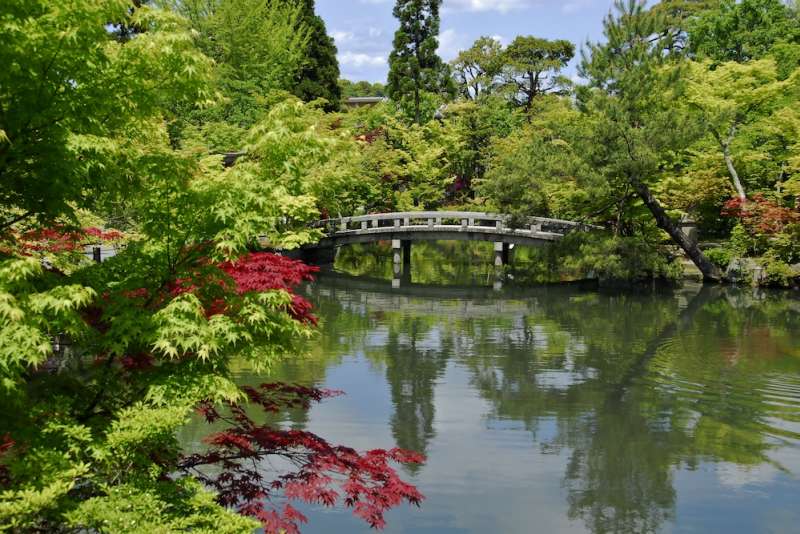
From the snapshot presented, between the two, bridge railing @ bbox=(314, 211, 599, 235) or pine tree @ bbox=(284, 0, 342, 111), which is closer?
bridge railing @ bbox=(314, 211, 599, 235)

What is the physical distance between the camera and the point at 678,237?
22.7 metres

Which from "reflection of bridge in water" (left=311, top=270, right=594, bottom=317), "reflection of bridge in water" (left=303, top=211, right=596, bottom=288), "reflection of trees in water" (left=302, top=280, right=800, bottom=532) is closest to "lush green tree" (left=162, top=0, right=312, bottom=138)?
"reflection of bridge in water" (left=303, top=211, right=596, bottom=288)

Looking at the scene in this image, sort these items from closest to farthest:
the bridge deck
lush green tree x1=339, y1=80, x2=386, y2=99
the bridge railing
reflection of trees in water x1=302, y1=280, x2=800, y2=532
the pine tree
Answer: reflection of trees in water x1=302, y1=280, x2=800, y2=532, the bridge railing, the bridge deck, the pine tree, lush green tree x1=339, y1=80, x2=386, y2=99

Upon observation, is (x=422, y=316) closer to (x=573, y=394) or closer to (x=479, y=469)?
(x=573, y=394)

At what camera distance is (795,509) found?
25.9ft

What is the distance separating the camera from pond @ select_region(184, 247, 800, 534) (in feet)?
25.9

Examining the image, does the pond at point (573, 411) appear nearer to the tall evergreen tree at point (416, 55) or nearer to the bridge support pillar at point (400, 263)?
the bridge support pillar at point (400, 263)

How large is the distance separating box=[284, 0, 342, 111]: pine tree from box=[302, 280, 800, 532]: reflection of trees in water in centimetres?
2263

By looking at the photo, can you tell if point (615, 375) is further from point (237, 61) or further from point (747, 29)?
point (237, 61)

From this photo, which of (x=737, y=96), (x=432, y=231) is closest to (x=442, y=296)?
(x=432, y=231)

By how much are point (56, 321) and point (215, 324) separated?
985 millimetres

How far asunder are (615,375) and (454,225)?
14104 mm

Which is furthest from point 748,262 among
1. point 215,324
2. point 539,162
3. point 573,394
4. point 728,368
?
point 215,324

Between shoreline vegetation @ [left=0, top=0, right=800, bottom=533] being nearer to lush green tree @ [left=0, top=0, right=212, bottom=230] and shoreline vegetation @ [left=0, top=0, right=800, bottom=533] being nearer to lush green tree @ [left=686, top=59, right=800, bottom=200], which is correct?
lush green tree @ [left=0, top=0, right=212, bottom=230]
